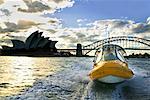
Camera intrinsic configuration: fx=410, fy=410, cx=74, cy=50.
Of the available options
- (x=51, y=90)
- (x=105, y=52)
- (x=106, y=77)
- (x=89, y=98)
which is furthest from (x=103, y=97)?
(x=105, y=52)

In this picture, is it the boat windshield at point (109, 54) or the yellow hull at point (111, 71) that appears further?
the boat windshield at point (109, 54)

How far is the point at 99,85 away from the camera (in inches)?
1284

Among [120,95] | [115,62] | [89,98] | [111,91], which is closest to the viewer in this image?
[89,98]

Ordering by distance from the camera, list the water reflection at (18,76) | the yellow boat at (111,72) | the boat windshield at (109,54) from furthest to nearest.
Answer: the boat windshield at (109,54) → the water reflection at (18,76) → the yellow boat at (111,72)

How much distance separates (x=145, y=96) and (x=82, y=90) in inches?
199

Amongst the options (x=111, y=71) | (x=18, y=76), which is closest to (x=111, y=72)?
(x=111, y=71)

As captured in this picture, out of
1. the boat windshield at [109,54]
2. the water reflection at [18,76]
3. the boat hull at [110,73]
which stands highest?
the boat windshield at [109,54]

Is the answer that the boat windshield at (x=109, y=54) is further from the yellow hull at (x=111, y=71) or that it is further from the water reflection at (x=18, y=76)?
the water reflection at (x=18, y=76)

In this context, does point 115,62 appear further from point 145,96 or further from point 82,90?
point 145,96

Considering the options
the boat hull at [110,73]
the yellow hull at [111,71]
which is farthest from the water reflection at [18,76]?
the boat hull at [110,73]

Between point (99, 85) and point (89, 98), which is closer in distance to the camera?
point (89, 98)

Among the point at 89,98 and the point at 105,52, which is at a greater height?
the point at 105,52

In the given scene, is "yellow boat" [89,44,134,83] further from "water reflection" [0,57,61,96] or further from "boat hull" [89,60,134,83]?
"water reflection" [0,57,61,96]

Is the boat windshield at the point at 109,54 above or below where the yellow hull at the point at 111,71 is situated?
above
